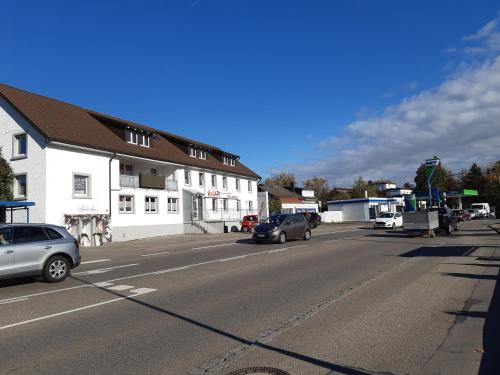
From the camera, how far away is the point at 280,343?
5.55m

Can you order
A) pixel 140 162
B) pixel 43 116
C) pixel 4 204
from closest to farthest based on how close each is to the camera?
pixel 4 204, pixel 43 116, pixel 140 162

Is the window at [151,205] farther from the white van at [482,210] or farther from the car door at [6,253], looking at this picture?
the white van at [482,210]

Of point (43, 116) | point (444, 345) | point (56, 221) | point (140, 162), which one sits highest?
point (43, 116)

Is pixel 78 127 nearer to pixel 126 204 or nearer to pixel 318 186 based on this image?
pixel 126 204

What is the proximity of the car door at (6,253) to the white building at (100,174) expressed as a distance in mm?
15685

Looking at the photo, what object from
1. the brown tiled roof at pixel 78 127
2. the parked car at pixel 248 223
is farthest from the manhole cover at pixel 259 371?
the parked car at pixel 248 223

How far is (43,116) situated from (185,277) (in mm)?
21727

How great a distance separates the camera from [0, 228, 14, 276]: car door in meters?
9.95

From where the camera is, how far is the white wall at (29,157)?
993 inches

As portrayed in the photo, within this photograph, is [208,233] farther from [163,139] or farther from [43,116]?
[43,116]

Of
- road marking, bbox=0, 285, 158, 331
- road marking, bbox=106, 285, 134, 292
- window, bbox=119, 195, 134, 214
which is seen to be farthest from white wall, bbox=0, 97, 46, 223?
road marking, bbox=0, 285, 158, 331

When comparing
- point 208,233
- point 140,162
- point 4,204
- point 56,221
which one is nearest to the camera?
point 4,204

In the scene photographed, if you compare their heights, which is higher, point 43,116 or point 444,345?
point 43,116

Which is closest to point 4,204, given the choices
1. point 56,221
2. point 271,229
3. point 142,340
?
point 56,221
